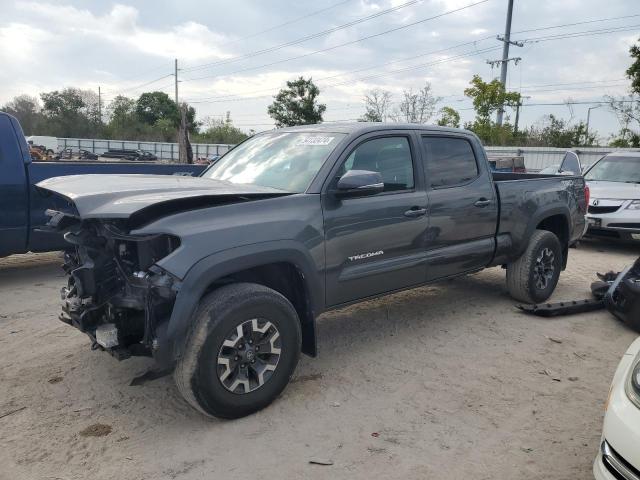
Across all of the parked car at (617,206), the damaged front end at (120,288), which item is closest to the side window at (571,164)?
the parked car at (617,206)

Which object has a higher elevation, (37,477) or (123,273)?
(123,273)

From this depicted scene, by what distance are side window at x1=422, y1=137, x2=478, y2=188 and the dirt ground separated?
4.68ft

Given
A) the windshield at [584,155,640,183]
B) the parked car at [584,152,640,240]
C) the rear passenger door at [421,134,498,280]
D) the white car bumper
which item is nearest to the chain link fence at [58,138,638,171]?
the windshield at [584,155,640,183]

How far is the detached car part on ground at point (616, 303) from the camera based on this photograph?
4.87 m

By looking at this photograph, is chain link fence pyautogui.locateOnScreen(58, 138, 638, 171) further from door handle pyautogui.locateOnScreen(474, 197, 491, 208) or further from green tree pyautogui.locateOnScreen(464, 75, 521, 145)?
door handle pyautogui.locateOnScreen(474, 197, 491, 208)

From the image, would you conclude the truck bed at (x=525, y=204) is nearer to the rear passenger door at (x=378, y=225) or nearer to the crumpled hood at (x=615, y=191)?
the rear passenger door at (x=378, y=225)

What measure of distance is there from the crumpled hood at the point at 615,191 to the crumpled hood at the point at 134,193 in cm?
751

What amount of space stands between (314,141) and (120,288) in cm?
186

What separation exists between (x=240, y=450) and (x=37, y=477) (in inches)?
41.5

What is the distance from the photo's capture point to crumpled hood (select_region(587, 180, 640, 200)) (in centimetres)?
890

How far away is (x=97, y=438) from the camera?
3.09m

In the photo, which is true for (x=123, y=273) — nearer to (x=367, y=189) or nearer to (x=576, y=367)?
(x=367, y=189)

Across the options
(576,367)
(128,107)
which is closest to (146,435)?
(576,367)

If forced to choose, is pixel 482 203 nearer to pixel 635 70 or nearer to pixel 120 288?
pixel 120 288
